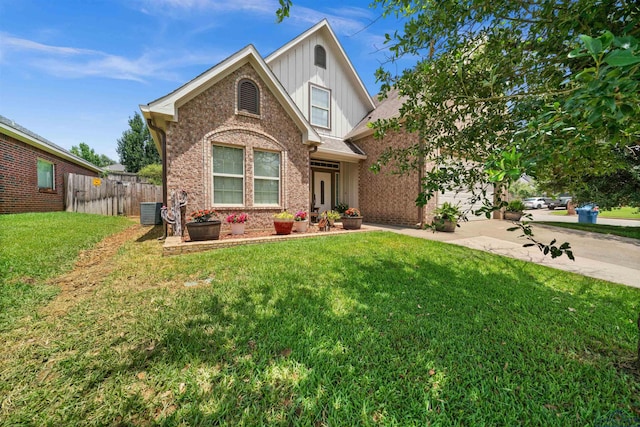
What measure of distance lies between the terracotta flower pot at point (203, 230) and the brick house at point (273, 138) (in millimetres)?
1207

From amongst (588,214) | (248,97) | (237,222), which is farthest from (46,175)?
(588,214)

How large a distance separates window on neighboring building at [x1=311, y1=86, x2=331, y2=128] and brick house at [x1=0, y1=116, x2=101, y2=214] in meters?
12.1

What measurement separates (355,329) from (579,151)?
2302 mm

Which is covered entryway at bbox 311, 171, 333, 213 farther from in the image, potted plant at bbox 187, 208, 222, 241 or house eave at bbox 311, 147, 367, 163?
potted plant at bbox 187, 208, 222, 241

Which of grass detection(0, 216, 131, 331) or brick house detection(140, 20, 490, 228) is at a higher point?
brick house detection(140, 20, 490, 228)

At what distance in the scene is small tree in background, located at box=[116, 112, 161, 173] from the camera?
126ft

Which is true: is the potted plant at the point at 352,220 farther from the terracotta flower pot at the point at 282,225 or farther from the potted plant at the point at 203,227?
the potted plant at the point at 203,227

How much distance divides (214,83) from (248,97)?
3.55 ft

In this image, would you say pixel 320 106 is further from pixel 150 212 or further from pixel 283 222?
pixel 150 212

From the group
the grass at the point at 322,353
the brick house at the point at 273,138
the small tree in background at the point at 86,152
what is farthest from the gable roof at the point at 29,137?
the small tree in background at the point at 86,152

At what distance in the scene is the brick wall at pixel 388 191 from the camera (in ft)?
33.2

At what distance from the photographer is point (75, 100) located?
10.3m

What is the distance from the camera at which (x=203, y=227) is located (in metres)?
6.49

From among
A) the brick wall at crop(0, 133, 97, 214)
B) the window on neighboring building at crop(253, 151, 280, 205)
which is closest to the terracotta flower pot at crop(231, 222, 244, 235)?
the window on neighboring building at crop(253, 151, 280, 205)
